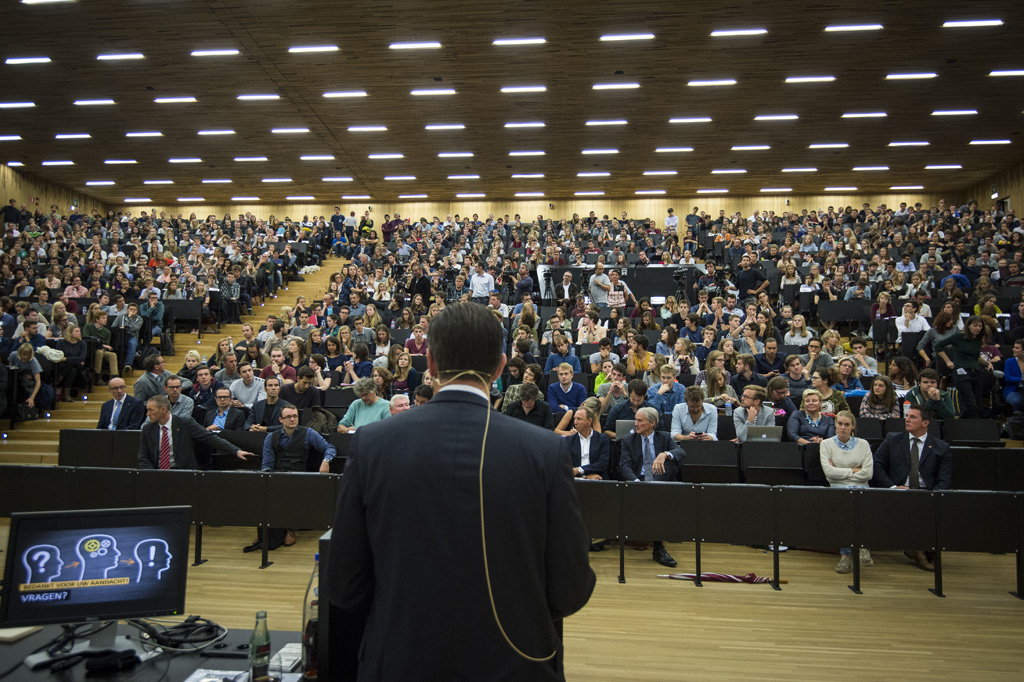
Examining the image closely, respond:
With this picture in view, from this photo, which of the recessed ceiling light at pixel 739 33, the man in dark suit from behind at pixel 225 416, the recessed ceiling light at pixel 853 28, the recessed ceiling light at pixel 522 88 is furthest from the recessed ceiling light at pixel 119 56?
the recessed ceiling light at pixel 853 28

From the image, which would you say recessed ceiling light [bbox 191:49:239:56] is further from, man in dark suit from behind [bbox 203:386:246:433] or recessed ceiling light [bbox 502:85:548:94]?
man in dark suit from behind [bbox 203:386:246:433]

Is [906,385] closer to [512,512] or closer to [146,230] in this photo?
[512,512]

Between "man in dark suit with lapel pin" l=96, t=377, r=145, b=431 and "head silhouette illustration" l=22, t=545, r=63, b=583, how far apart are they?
5409 mm

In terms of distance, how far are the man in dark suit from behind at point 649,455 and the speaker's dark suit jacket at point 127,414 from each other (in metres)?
4.84

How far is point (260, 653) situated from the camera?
1962mm

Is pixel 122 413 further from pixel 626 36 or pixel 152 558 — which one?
pixel 626 36

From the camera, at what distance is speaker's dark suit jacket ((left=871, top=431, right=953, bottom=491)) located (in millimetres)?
5523

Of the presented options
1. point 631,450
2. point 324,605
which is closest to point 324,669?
point 324,605

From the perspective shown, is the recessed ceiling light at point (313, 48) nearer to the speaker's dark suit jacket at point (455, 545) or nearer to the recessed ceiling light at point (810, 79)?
the recessed ceiling light at point (810, 79)

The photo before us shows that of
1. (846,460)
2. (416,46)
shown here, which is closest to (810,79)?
(416,46)

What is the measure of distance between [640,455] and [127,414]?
5.11 m

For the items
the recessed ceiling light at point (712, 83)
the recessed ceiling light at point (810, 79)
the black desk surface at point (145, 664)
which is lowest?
the black desk surface at point (145, 664)

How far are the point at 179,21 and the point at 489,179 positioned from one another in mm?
11807

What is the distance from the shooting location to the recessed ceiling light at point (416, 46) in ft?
38.2
